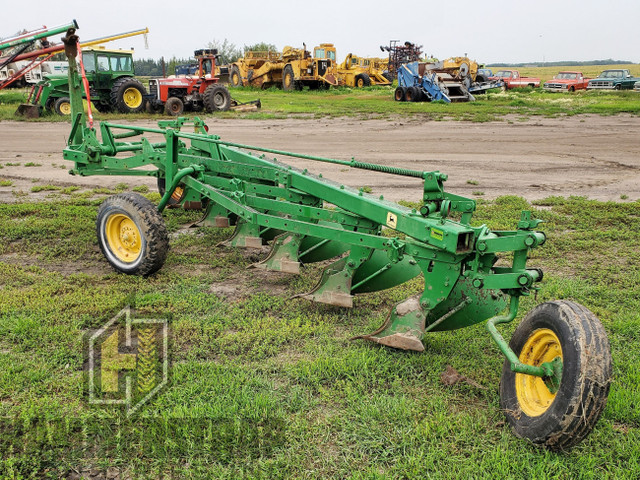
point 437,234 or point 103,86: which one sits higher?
point 103,86

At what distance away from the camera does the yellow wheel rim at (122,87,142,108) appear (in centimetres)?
2130

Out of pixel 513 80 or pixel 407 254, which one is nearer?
pixel 407 254

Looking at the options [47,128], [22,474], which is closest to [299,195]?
[22,474]

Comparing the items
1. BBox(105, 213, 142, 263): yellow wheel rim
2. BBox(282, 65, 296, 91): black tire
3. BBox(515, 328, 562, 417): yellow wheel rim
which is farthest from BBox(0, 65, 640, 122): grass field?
BBox(515, 328, 562, 417): yellow wheel rim

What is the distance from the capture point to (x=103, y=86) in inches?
837

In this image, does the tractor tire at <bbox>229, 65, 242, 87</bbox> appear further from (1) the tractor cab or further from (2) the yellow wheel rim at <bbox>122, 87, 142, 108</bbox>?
(2) the yellow wheel rim at <bbox>122, 87, 142, 108</bbox>

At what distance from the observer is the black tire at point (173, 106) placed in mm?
21531

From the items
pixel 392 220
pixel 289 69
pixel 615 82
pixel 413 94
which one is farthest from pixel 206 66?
pixel 615 82

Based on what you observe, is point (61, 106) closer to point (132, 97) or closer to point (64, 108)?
point (64, 108)

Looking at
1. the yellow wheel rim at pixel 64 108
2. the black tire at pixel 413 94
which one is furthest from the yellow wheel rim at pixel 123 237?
the black tire at pixel 413 94

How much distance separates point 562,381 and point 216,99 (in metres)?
21.8

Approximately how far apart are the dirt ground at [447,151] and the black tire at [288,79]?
17.0 meters

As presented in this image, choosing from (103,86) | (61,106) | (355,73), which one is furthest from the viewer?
(355,73)
